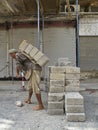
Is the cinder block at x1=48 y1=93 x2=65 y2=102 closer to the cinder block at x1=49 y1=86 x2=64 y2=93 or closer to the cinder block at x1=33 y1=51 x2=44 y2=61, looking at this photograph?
the cinder block at x1=49 y1=86 x2=64 y2=93

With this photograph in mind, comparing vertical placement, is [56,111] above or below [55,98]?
below

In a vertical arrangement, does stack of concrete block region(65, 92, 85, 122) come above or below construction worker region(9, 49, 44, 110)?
below

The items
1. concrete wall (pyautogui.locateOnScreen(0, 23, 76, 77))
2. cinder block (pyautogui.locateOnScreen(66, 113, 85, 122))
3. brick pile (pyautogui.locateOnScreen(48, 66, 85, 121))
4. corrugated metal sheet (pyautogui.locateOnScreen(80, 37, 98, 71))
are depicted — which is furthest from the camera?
corrugated metal sheet (pyautogui.locateOnScreen(80, 37, 98, 71))

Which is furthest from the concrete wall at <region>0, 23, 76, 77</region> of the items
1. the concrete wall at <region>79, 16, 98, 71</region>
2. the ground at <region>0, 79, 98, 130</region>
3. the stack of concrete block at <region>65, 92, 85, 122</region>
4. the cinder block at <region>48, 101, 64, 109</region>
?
the stack of concrete block at <region>65, 92, 85, 122</region>

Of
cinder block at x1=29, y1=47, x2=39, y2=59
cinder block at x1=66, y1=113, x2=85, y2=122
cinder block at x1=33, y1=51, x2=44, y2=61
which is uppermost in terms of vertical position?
cinder block at x1=29, y1=47, x2=39, y2=59

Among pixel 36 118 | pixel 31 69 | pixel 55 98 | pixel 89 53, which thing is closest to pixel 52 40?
pixel 89 53

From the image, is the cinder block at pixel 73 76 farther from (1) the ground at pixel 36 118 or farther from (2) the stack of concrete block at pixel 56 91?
(1) the ground at pixel 36 118

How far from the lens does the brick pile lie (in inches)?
269

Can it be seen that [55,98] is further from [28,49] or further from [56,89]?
[28,49]

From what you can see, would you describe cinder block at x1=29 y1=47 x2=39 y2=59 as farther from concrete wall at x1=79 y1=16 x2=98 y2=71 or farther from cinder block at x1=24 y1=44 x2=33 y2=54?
concrete wall at x1=79 y1=16 x2=98 y2=71

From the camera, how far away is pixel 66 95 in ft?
23.8

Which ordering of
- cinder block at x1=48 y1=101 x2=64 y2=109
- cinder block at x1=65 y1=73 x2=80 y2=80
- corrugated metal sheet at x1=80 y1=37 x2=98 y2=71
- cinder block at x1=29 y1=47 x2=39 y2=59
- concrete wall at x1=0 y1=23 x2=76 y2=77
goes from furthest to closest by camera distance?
corrugated metal sheet at x1=80 y1=37 x2=98 y2=71, concrete wall at x1=0 y1=23 x2=76 y2=77, cinder block at x1=65 y1=73 x2=80 y2=80, cinder block at x1=29 y1=47 x2=39 y2=59, cinder block at x1=48 y1=101 x2=64 y2=109

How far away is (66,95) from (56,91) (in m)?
0.62

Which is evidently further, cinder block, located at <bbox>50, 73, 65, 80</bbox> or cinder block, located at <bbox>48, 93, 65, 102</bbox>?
cinder block, located at <bbox>50, 73, 65, 80</bbox>
